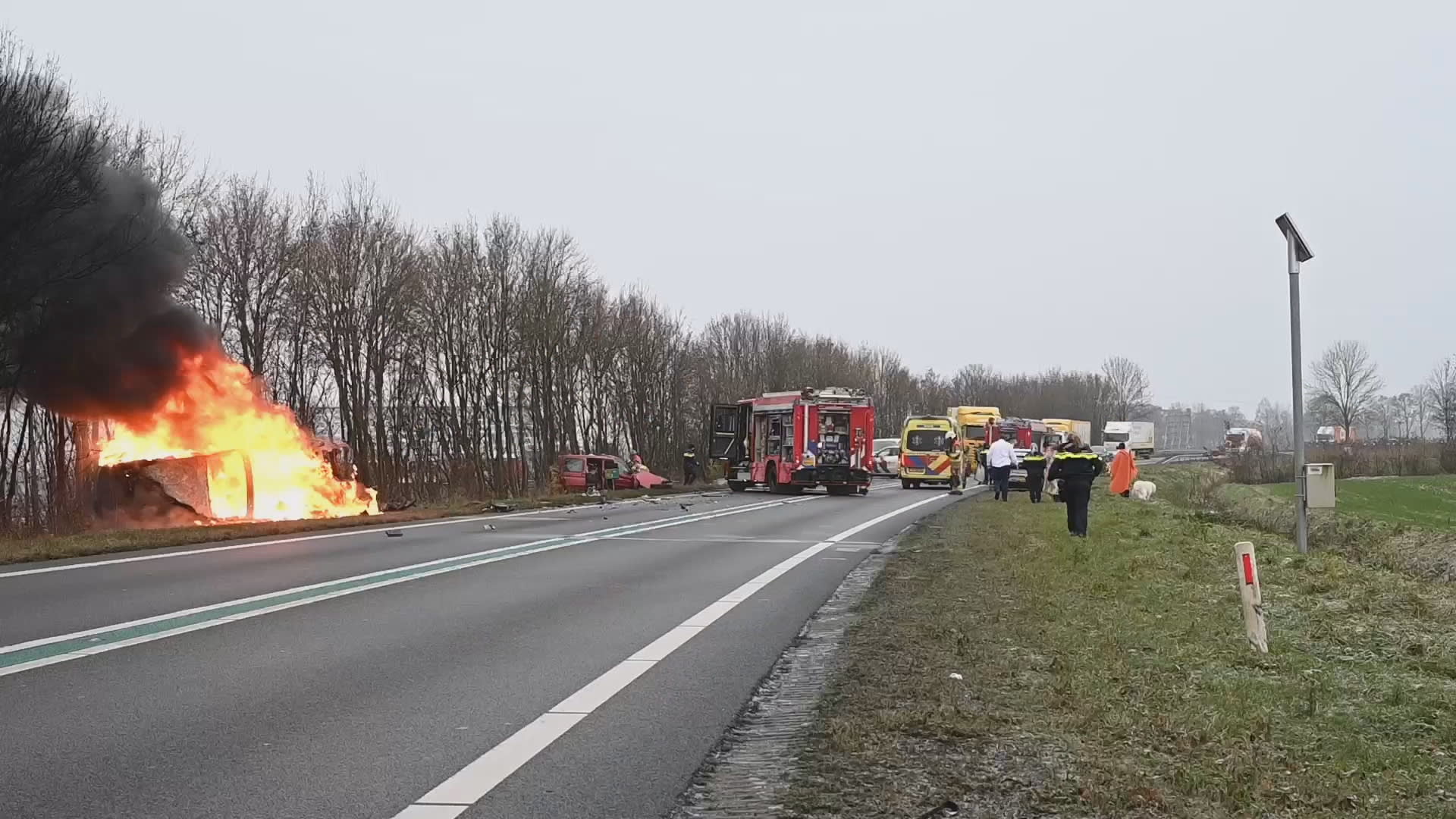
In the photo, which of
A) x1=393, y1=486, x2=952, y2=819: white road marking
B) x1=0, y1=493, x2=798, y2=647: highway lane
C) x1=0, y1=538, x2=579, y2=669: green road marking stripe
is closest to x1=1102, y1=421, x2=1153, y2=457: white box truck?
x1=0, y1=493, x2=798, y2=647: highway lane

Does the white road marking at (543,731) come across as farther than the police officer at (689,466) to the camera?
No

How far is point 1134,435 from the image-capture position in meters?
103

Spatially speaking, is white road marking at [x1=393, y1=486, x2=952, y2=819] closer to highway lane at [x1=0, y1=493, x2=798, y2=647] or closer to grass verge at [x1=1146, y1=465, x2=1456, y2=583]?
highway lane at [x1=0, y1=493, x2=798, y2=647]

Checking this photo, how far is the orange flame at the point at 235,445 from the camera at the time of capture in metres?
22.7

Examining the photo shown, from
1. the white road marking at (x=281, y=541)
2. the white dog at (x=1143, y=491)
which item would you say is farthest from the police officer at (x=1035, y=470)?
the white road marking at (x=281, y=541)

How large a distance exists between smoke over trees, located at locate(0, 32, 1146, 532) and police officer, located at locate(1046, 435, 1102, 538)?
54.4 feet

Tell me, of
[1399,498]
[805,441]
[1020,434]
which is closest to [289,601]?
[805,441]

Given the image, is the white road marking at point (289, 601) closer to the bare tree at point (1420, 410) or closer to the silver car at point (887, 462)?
the silver car at point (887, 462)

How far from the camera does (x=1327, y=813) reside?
442 cm

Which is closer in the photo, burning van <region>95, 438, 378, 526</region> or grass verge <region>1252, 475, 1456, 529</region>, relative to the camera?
burning van <region>95, 438, 378, 526</region>

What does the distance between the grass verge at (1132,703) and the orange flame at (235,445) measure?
14711 millimetres

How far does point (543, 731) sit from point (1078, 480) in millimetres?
13208

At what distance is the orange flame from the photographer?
22672 mm

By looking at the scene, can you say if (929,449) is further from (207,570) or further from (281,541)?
(207,570)
